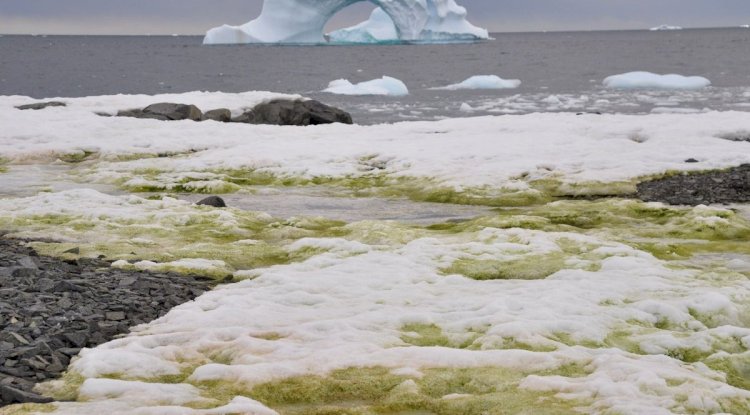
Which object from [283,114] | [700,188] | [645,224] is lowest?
[645,224]

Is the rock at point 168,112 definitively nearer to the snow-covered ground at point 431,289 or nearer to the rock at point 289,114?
the rock at point 289,114

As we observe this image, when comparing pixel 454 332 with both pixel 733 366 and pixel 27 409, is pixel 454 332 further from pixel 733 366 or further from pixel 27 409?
pixel 27 409

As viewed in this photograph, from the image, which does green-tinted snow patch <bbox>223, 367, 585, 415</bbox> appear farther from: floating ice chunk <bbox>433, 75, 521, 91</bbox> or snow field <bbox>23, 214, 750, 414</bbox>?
floating ice chunk <bbox>433, 75, 521, 91</bbox>

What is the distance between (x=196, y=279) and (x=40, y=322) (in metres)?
3.83

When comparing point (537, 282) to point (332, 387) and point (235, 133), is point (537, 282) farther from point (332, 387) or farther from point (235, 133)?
point (235, 133)

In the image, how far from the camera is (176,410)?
828 cm

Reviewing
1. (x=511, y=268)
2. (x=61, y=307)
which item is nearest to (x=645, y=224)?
(x=511, y=268)

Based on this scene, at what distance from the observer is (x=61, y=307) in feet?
37.1

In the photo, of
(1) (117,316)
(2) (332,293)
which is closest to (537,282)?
(2) (332,293)

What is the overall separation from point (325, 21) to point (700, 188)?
130048 millimetres

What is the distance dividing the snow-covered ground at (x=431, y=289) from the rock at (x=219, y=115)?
48.6ft

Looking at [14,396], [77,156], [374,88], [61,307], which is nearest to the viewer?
[14,396]

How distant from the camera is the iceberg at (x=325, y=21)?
137 metres

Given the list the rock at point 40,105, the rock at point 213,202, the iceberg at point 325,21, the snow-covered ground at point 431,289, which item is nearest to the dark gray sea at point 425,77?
the iceberg at point 325,21
